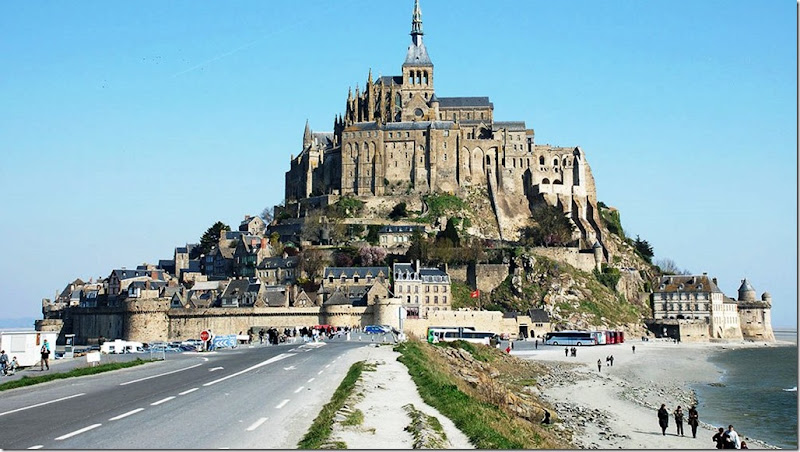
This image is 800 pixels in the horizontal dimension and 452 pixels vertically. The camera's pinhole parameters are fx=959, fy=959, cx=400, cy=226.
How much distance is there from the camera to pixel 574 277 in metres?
94.7

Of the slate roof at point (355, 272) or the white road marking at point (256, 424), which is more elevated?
the slate roof at point (355, 272)

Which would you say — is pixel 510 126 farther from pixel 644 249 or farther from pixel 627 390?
pixel 627 390

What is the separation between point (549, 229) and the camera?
342 feet

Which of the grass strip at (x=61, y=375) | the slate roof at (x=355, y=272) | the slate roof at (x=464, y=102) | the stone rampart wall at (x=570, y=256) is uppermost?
the slate roof at (x=464, y=102)

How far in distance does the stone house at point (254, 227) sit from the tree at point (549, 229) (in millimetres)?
30402

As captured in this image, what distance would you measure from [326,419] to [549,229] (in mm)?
86532

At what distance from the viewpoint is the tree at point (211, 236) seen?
4370 inches

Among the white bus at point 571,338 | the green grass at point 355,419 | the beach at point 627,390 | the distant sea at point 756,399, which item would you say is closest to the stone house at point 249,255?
the white bus at point 571,338

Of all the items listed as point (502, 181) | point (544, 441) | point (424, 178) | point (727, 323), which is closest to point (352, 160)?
point (424, 178)

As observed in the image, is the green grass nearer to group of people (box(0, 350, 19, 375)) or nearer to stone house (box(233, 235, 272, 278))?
group of people (box(0, 350, 19, 375))

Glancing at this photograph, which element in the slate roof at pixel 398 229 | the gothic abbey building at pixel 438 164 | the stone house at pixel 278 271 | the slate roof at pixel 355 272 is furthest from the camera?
the gothic abbey building at pixel 438 164

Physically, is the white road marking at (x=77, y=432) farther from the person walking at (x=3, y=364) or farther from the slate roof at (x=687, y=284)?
the slate roof at (x=687, y=284)

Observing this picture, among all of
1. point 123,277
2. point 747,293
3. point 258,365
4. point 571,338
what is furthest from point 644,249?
point 258,365

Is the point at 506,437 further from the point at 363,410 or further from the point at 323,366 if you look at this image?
the point at 323,366
